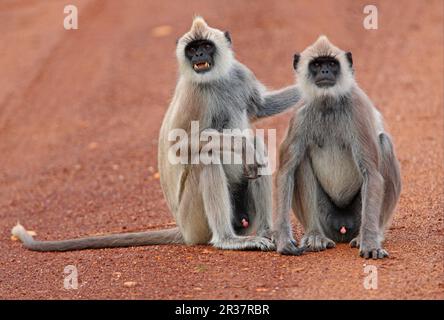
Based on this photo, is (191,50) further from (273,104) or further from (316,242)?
(316,242)

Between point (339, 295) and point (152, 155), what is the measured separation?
23.3 feet

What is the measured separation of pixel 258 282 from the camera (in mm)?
6863

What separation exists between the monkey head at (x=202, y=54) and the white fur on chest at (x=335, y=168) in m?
1.03

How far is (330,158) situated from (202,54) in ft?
4.32

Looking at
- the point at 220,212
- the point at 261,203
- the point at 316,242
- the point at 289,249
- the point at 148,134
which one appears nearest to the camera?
the point at 289,249

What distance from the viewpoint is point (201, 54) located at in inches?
318

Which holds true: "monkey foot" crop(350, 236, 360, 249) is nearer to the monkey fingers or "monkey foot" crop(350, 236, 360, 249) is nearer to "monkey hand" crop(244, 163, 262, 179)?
the monkey fingers

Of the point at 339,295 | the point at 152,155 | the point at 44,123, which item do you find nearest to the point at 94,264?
the point at 339,295

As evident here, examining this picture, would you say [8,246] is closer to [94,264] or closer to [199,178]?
[94,264]

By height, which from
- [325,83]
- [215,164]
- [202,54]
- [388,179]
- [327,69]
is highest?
[202,54]

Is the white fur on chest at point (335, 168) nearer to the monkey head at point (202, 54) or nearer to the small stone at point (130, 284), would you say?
the monkey head at point (202, 54)

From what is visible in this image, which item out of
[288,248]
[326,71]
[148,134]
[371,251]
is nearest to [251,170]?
[288,248]

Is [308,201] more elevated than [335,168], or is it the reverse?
[335,168]

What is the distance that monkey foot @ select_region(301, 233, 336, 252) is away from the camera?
774 centimetres
